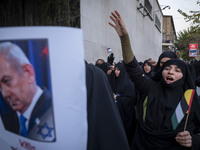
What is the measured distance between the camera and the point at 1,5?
6.50m

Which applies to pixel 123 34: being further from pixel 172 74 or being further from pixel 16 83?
pixel 16 83

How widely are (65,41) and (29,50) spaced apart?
0.14m

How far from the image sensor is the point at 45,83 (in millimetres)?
708

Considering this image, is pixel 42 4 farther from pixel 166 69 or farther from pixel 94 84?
pixel 94 84

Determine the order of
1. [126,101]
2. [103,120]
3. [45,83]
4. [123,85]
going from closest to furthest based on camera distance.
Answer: [45,83] < [103,120] < [126,101] < [123,85]

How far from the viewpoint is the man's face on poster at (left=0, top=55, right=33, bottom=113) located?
28.3 inches

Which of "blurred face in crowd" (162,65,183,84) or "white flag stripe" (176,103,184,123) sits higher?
"blurred face in crowd" (162,65,183,84)

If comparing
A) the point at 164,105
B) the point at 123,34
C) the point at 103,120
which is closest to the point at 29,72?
the point at 103,120

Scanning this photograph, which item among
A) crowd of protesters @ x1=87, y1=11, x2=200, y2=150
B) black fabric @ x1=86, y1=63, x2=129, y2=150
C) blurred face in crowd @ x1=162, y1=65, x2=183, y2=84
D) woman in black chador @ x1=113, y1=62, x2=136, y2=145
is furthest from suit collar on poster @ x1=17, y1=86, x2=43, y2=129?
woman in black chador @ x1=113, y1=62, x2=136, y2=145

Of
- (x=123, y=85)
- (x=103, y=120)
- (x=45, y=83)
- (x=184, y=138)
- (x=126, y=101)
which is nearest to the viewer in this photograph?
(x=45, y=83)

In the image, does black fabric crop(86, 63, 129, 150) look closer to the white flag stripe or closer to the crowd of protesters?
the crowd of protesters

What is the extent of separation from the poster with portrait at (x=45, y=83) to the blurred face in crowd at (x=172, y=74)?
1246mm

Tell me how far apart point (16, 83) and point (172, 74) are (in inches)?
58.4

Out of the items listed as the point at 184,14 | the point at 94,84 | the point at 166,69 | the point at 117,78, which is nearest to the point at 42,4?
the point at 117,78
